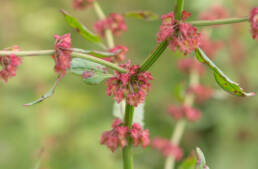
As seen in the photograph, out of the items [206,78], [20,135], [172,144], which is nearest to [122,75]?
[172,144]

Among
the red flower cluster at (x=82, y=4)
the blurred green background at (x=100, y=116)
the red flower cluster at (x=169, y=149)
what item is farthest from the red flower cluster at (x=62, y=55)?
the blurred green background at (x=100, y=116)

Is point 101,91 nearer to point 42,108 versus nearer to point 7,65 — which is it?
point 42,108

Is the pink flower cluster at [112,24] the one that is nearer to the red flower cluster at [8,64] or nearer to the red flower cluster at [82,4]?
the red flower cluster at [82,4]

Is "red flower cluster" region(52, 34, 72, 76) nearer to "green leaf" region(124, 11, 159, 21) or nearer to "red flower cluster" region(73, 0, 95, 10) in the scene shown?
"green leaf" region(124, 11, 159, 21)

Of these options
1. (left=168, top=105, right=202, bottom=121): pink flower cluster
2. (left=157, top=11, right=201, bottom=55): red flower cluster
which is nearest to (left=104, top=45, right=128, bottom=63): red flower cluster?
(left=157, top=11, right=201, bottom=55): red flower cluster

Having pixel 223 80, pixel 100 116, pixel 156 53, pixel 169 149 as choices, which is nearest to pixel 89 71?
pixel 156 53
